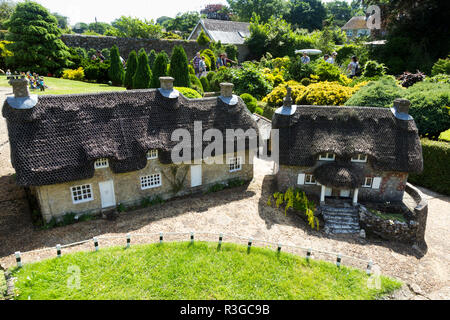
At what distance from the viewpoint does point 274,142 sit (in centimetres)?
2112

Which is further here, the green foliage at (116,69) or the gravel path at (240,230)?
the green foliage at (116,69)

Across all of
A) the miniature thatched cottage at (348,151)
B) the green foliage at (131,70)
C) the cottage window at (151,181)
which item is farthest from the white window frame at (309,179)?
the green foliage at (131,70)

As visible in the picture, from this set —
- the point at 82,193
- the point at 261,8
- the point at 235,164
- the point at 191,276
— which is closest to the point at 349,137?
the point at 235,164

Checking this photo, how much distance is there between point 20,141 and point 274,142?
1441 centimetres

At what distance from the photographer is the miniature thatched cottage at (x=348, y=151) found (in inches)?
758

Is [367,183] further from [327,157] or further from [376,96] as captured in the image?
[376,96]

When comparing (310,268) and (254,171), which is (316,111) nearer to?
(254,171)

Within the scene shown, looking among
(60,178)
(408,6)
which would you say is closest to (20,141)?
(60,178)

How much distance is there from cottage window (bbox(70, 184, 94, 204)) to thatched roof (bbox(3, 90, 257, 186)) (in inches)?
45.4

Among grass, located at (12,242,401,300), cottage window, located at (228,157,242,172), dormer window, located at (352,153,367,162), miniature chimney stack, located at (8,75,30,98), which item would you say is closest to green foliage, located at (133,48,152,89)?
cottage window, located at (228,157,242,172)

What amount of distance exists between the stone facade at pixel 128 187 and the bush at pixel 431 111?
14.4 m

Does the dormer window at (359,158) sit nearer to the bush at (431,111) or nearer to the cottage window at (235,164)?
the cottage window at (235,164)

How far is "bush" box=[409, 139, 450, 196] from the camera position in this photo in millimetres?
23047

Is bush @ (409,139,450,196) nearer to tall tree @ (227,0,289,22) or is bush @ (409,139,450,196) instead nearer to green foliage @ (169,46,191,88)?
green foliage @ (169,46,191,88)
